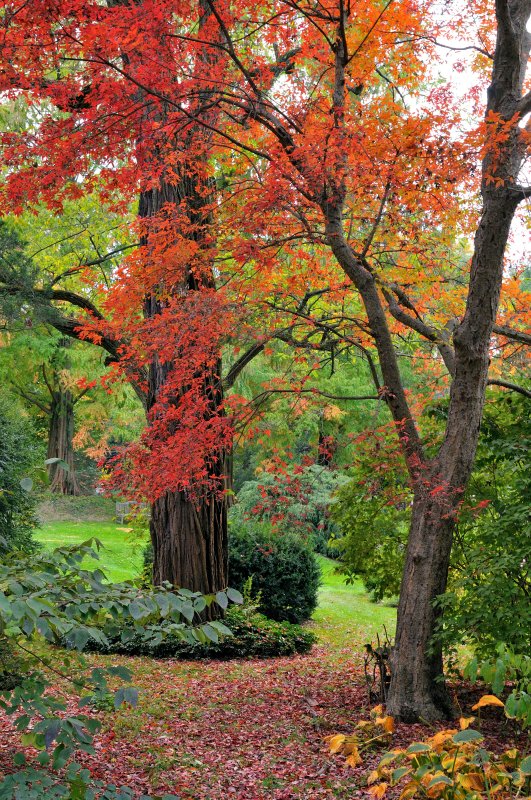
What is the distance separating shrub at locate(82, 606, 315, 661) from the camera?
364 inches

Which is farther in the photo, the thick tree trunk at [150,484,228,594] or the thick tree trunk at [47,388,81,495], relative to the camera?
the thick tree trunk at [47,388,81,495]

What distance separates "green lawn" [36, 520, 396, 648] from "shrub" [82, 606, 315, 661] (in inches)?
35.0

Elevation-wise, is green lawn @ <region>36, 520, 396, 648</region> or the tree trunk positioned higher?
the tree trunk

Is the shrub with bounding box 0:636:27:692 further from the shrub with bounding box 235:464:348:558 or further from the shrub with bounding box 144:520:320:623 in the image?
the shrub with bounding box 144:520:320:623

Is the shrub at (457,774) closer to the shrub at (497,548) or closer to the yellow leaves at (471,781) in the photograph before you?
the yellow leaves at (471,781)

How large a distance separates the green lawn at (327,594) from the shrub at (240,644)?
2.92ft

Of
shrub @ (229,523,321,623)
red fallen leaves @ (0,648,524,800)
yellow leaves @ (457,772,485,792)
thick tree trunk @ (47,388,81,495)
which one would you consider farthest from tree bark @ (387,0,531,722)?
thick tree trunk @ (47,388,81,495)

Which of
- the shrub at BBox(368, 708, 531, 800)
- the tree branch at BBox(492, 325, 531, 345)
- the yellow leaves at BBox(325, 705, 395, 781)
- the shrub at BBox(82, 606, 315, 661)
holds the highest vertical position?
the tree branch at BBox(492, 325, 531, 345)

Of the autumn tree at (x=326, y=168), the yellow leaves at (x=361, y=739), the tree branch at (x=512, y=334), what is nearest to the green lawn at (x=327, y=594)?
the yellow leaves at (x=361, y=739)

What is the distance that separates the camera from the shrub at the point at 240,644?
923 cm

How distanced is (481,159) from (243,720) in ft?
15.9

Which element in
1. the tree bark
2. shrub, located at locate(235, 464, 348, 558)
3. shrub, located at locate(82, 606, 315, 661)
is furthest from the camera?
shrub, located at locate(82, 606, 315, 661)

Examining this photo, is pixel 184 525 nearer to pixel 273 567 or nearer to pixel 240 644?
pixel 240 644

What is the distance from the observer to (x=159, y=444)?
7.42m
